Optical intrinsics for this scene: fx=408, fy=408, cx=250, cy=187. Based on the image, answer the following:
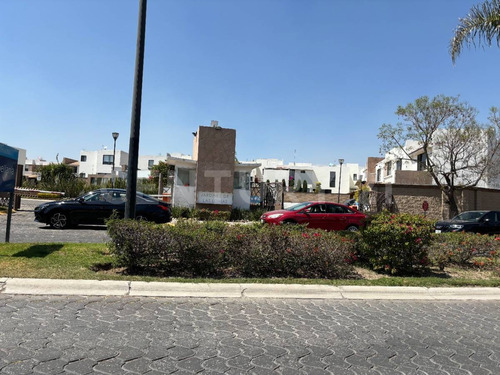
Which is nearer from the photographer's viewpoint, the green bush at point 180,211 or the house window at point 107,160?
the green bush at point 180,211

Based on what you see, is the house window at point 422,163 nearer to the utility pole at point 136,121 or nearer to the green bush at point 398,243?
the green bush at point 398,243

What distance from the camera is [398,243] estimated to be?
311 inches

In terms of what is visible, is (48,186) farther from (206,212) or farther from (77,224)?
(77,224)

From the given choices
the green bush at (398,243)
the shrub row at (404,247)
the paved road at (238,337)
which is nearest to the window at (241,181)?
the shrub row at (404,247)

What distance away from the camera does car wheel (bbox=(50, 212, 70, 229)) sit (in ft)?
46.5

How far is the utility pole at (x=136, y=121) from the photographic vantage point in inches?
324

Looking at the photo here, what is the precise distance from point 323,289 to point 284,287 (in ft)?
2.15

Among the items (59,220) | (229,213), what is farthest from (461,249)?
(229,213)

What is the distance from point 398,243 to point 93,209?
35.4 feet

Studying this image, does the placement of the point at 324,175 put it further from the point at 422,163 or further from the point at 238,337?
the point at 238,337

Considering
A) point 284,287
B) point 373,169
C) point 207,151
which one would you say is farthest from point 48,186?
point 373,169

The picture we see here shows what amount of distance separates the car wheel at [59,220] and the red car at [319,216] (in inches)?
287

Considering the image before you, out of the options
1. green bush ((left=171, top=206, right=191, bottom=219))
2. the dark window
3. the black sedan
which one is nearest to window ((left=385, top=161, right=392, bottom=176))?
green bush ((left=171, top=206, right=191, bottom=219))

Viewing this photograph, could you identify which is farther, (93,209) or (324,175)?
(324,175)
